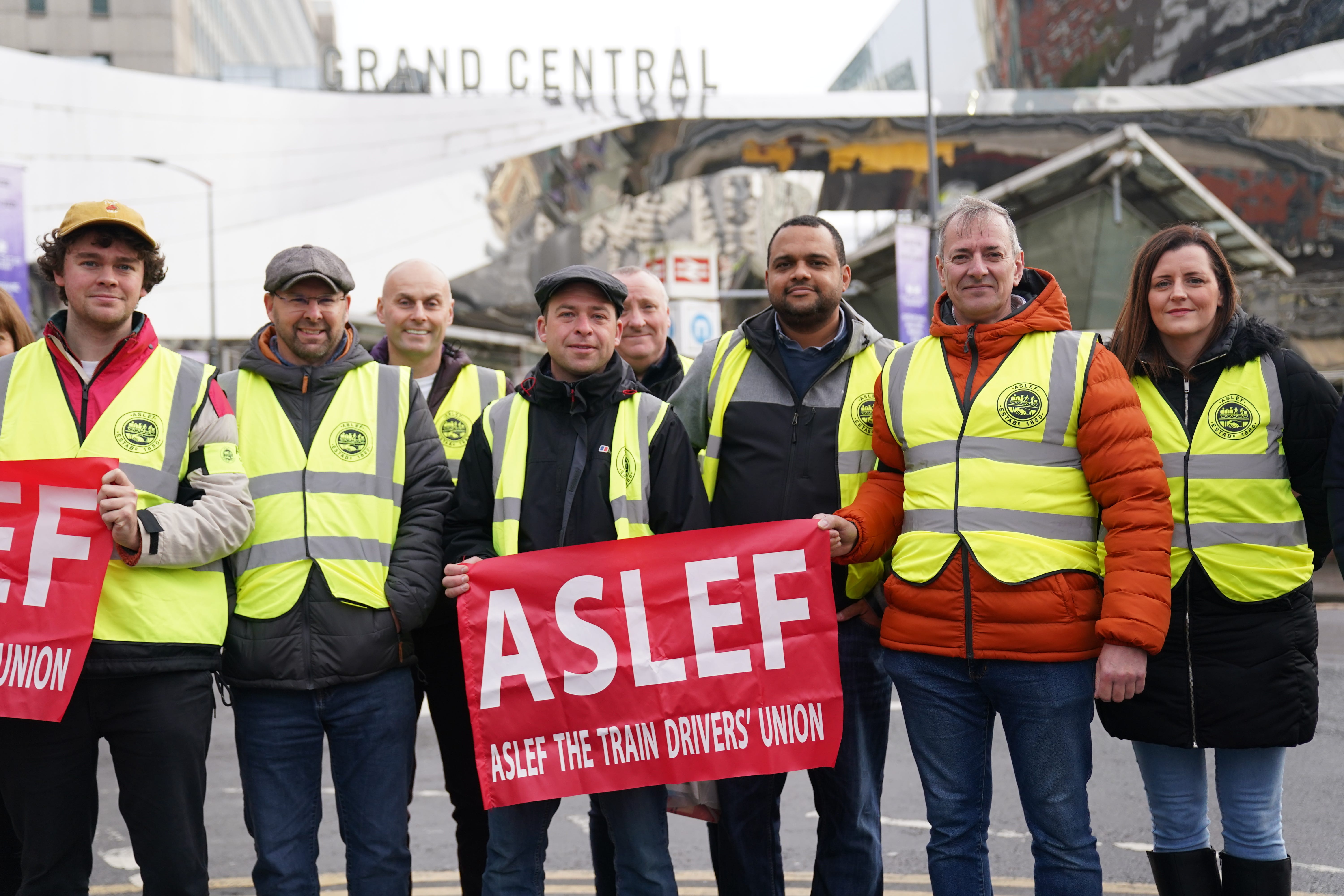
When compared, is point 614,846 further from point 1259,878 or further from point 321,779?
point 1259,878

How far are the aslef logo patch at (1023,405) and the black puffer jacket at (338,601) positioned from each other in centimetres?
177

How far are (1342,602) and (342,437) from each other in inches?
515

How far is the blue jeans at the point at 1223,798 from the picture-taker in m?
3.35

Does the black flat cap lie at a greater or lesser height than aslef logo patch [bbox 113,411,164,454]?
greater

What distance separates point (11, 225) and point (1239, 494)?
58.0 ft

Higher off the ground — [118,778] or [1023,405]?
[1023,405]

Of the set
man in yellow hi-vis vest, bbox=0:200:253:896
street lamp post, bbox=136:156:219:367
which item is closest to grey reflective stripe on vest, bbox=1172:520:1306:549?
man in yellow hi-vis vest, bbox=0:200:253:896

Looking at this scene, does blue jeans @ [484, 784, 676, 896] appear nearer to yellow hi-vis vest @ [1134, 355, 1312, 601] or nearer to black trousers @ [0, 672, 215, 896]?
black trousers @ [0, 672, 215, 896]

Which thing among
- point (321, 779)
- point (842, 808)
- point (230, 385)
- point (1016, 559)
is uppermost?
point (230, 385)

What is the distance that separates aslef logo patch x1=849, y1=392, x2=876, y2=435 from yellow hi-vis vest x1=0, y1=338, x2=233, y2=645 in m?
1.95

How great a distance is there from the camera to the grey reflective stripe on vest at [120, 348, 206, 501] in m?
3.37

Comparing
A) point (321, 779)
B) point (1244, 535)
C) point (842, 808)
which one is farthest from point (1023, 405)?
point (321, 779)

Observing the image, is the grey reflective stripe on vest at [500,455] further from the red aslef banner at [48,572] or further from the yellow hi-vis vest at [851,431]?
the red aslef banner at [48,572]

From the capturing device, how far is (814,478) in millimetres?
3809
